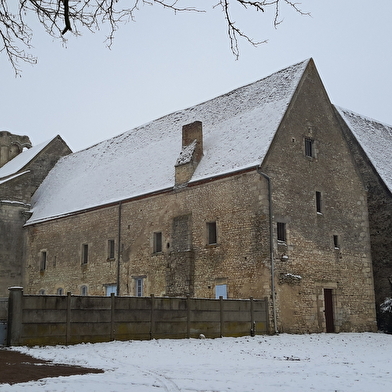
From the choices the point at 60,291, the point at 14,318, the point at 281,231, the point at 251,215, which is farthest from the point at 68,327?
the point at 60,291

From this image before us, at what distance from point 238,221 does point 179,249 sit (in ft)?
11.8

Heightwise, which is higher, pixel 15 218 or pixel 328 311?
pixel 15 218

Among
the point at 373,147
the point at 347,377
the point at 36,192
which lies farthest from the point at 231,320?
the point at 36,192

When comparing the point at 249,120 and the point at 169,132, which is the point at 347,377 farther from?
the point at 169,132

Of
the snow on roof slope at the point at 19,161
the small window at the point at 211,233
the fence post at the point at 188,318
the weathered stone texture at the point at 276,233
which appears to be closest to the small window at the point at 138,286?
the weathered stone texture at the point at 276,233

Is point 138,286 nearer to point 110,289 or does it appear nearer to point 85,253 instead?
point 110,289

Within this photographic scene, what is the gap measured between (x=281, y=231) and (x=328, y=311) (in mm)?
A: 4577

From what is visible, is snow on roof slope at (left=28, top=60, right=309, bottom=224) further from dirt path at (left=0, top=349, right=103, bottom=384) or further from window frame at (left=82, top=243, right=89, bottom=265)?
dirt path at (left=0, top=349, right=103, bottom=384)

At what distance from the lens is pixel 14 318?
51.1ft

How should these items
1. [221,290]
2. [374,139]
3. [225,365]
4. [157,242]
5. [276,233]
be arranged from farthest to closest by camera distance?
1. [374,139]
2. [157,242]
3. [221,290]
4. [276,233]
5. [225,365]

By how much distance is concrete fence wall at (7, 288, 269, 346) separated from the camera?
52.2 feet

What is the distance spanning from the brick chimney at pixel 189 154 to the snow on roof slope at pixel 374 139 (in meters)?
9.32

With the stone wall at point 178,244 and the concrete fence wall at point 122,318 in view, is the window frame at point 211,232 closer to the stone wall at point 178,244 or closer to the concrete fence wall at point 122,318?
the stone wall at point 178,244

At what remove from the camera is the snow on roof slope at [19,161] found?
39.4 m
